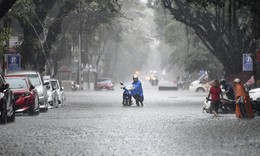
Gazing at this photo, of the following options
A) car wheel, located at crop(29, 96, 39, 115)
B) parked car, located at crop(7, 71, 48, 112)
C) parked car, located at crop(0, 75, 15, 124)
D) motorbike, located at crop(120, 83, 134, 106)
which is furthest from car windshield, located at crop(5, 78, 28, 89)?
motorbike, located at crop(120, 83, 134, 106)

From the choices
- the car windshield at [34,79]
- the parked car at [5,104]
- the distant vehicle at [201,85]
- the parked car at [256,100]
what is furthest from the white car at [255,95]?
the distant vehicle at [201,85]

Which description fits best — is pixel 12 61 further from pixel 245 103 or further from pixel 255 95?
pixel 245 103

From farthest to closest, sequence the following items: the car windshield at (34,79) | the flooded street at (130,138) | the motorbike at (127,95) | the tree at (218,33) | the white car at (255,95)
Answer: the tree at (218,33)
the motorbike at (127,95)
the car windshield at (34,79)
the white car at (255,95)
the flooded street at (130,138)

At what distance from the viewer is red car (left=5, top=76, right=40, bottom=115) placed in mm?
30359

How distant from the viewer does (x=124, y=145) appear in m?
16.2

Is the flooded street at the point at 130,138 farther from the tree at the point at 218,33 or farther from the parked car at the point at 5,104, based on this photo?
the tree at the point at 218,33

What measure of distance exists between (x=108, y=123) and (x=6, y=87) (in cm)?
339

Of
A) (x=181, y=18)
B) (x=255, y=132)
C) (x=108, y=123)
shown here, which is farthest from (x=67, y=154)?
(x=181, y=18)

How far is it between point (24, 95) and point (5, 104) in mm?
5567

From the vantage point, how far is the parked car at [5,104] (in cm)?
2441

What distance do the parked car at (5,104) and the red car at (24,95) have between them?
3667mm

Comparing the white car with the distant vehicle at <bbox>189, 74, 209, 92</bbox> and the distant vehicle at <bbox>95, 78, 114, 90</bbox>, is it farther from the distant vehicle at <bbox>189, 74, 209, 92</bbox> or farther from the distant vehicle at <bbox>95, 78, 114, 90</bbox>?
the distant vehicle at <bbox>95, 78, 114, 90</bbox>

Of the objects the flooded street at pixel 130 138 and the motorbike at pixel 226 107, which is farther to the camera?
the motorbike at pixel 226 107

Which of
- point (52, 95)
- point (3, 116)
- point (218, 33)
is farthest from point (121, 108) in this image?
point (218, 33)
